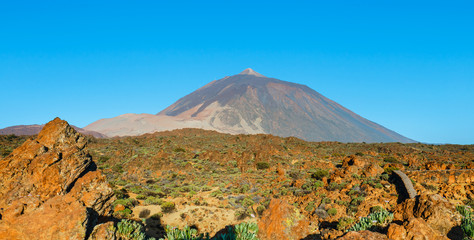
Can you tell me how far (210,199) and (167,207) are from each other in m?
3.12

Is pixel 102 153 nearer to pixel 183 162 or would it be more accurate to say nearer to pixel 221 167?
pixel 183 162

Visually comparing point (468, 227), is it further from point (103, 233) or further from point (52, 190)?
point (52, 190)

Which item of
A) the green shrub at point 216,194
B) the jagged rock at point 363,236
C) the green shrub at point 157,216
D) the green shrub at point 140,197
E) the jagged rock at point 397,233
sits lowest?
the green shrub at point 157,216

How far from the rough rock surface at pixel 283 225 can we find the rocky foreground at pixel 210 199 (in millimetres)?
30

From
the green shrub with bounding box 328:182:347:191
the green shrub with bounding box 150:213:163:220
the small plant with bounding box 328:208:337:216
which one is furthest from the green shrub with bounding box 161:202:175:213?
the green shrub with bounding box 328:182:347:191

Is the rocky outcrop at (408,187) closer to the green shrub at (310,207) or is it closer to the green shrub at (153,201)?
Result: the green shrub at (310,207)

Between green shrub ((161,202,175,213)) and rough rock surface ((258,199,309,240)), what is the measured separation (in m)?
8.38

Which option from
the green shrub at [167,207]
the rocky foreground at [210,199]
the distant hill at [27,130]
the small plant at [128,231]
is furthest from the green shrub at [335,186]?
the distant hill at [27,130]

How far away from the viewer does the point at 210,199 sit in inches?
719

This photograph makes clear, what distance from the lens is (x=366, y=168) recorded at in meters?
21.2

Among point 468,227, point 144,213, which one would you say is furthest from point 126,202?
point 468,227

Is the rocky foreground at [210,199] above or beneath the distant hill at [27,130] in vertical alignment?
beneath

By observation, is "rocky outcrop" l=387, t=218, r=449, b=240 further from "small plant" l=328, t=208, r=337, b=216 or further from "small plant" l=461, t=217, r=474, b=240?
"small plant" l=328, t=208, r=337, b=216

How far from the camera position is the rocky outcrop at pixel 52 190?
741 cm
